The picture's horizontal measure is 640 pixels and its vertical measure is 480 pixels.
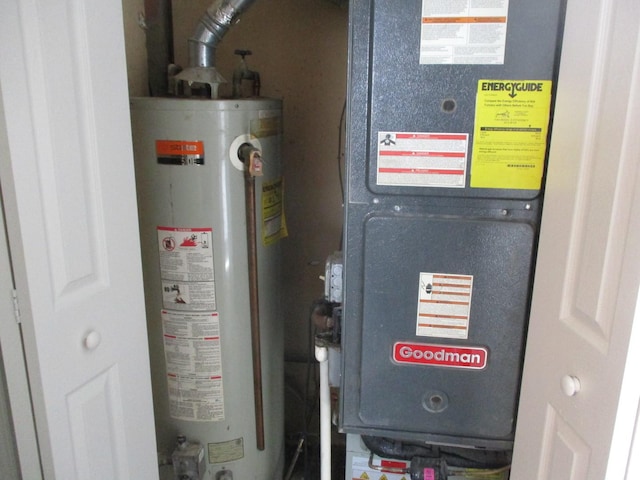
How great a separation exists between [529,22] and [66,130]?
2.64 ft

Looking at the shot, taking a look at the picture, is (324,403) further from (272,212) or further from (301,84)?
(301,84)

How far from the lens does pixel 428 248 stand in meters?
0.98

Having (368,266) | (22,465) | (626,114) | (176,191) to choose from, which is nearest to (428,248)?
(368,266)

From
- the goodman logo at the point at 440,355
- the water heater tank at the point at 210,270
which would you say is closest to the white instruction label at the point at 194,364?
the water heater tank at the point at 210,270

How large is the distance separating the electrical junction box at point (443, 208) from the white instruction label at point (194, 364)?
42 centimetres

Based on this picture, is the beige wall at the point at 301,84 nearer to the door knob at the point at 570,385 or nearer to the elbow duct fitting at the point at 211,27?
the elbow duct fitting at the point at 211,27

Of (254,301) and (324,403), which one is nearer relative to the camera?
(324,403)

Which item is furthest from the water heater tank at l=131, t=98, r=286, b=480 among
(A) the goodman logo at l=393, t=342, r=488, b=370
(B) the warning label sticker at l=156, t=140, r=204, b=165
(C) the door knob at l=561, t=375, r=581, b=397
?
(C) the door knob at l=561, t=375, r=581, b=397

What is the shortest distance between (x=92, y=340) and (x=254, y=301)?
0.54 metres

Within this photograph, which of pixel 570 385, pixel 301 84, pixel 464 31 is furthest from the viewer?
pixel 301 84

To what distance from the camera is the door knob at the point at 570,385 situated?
0.74m

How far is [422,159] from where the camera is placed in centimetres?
94

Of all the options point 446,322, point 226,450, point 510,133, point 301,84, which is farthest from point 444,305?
point 301,84

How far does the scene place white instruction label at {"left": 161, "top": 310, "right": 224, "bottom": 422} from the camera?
51.0 inches
